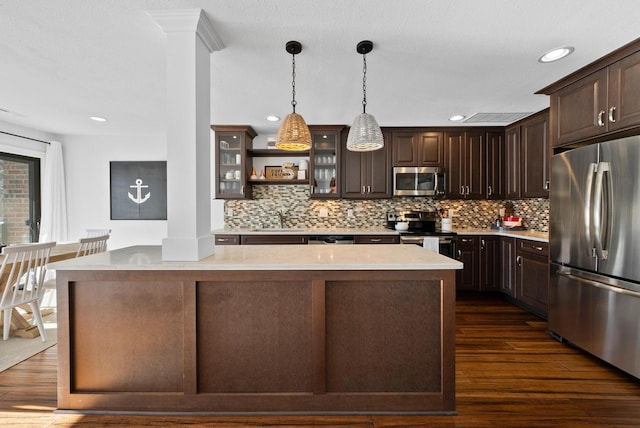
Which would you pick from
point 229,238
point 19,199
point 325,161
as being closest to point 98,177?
point 19,199

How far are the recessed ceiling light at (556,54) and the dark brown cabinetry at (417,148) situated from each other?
6.57 feet

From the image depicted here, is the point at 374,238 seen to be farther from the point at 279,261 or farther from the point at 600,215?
the point at 279,261

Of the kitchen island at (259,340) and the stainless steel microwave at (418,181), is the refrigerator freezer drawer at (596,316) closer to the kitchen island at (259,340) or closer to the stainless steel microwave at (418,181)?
the kitchen island at (259,340)

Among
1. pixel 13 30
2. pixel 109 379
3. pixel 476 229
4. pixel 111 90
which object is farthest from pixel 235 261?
pixel 476 229

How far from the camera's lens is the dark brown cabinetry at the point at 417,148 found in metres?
4.49

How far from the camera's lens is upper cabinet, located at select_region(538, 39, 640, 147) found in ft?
7.41

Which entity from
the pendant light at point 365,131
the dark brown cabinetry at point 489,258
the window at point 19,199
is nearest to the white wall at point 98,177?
the window at point 19,199

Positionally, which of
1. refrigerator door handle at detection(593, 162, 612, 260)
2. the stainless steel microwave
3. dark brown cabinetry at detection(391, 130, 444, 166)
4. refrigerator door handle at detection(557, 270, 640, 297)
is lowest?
refrigerator door handle at detection(557, 270, 640, 297)

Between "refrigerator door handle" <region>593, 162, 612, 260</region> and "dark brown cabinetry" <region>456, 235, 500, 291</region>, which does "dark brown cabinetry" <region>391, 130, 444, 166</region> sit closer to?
"dark brown cabinetry" <region>456, 235, 500, 291</region>

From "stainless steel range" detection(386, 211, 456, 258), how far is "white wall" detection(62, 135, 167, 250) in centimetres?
358

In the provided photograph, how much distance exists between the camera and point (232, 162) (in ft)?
14.8

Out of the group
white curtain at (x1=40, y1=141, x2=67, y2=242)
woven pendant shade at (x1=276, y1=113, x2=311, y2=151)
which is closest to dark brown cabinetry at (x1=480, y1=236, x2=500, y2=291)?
woven pendant shade at (x1=276, y1=113, x2=311, y2=151)

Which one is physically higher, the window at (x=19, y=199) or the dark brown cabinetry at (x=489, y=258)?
the window at (x=19, y=199)

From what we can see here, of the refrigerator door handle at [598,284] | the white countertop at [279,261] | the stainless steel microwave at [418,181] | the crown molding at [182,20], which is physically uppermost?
the crown molding at [182,20]
